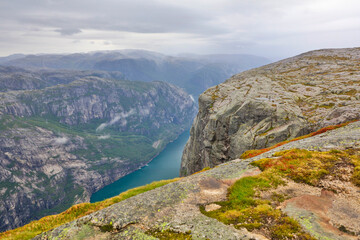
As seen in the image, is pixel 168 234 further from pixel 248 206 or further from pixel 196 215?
pixel 248 206

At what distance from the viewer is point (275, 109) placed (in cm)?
5991

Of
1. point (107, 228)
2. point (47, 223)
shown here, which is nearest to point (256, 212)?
point (107, 228)

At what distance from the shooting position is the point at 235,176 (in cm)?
2461

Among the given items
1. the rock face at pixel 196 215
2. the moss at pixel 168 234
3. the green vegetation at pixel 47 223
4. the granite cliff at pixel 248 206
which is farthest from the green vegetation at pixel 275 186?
the green vegetation at pixel 47 223

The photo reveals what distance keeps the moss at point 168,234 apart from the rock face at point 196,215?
282mm

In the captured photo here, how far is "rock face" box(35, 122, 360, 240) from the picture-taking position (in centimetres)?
1514

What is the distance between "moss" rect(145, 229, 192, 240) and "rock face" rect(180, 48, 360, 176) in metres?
44.1

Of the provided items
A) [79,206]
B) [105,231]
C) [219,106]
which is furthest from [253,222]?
[219,106]

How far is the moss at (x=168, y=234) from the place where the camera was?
15.6 meters

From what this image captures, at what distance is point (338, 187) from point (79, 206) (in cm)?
3365

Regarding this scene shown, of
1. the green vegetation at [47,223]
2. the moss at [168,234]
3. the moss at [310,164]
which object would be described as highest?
the moss at [310,164]

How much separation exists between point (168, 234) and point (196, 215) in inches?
134

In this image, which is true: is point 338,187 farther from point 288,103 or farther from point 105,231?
point 288,103

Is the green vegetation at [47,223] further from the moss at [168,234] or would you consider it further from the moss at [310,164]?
→ the moss at [310,164]
